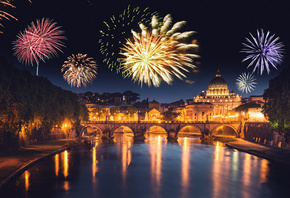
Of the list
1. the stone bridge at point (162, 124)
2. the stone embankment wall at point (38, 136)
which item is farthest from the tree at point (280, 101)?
the stone bridge at point (162, 124)

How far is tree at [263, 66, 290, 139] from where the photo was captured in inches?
1709

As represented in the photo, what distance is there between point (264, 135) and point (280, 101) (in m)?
28.4

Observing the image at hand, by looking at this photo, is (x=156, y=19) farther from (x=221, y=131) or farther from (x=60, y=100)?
(x=221, y=131)

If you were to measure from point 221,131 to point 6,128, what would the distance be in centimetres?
10640

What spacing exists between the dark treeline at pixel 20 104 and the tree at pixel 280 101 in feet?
121

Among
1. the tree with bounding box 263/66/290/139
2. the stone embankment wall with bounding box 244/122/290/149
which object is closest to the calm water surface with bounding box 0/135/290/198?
the tree with bounding box 263/66/290/139

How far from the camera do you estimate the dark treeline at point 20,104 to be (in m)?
37.5

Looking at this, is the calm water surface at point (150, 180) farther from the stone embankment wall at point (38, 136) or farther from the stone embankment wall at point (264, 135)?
the stone embankment wall at point (264, 135)

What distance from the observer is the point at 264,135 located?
233ft

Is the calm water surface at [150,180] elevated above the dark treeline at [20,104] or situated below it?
below

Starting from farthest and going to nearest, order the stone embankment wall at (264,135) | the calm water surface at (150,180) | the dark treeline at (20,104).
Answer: the stone embankment wall at (264,135)
the dark treeline at (20,104)
the calm water surface at (150,180)

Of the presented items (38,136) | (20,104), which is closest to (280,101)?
(20,104)

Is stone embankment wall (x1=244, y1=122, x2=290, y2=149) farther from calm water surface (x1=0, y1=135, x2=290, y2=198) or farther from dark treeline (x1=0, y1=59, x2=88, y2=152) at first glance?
dark treeline (x1=0, y1=59, x2=88, y2=152)

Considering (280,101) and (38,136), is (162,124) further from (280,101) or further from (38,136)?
(280,101)
